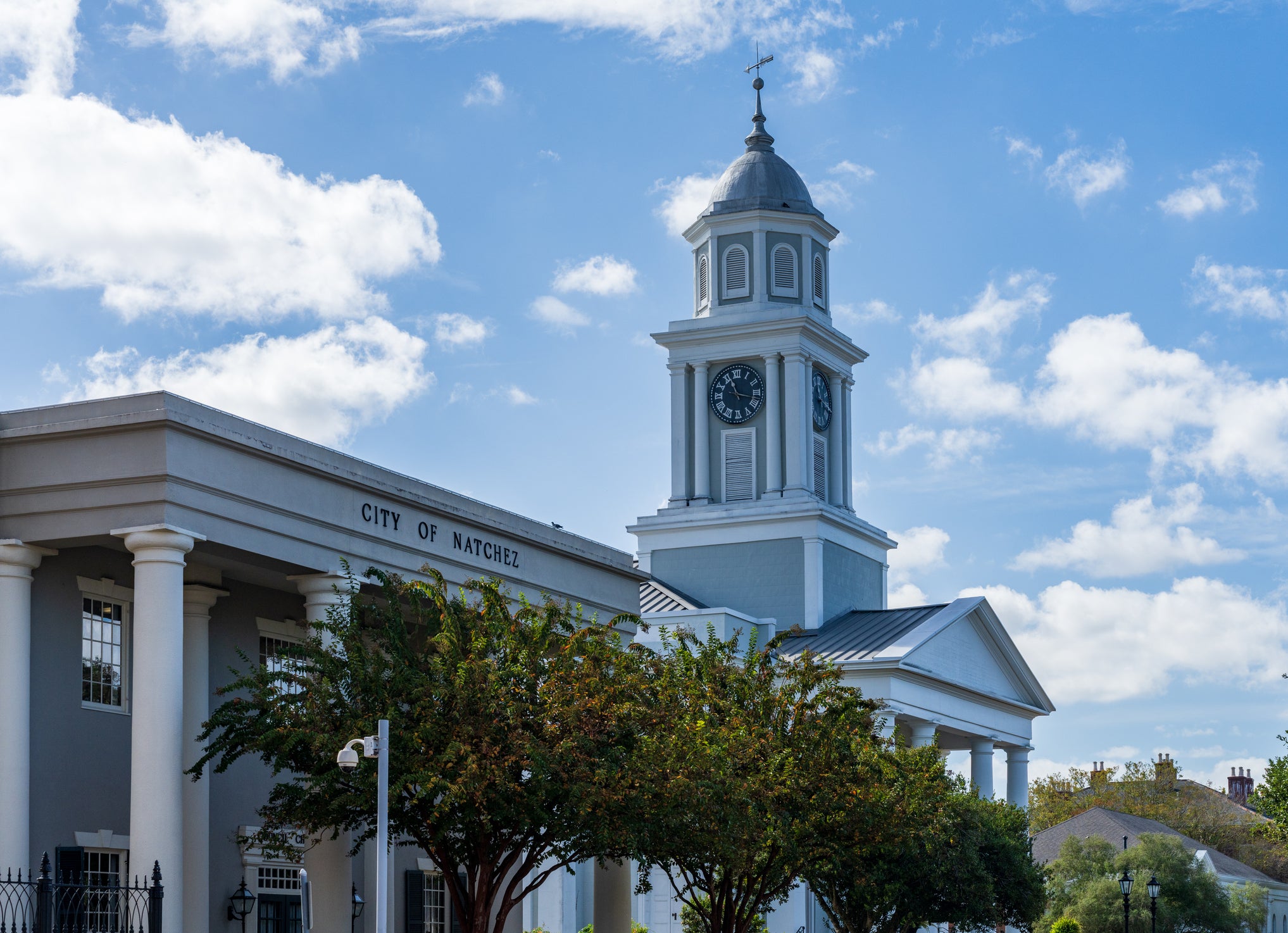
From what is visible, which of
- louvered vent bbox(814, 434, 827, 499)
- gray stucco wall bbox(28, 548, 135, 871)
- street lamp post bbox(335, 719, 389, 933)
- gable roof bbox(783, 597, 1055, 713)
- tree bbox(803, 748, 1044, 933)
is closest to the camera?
street lamp post bbox(335, 719, 389, 933)

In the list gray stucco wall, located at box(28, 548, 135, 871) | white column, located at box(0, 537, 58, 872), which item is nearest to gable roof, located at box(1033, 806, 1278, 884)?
gray stucco wall, located at box(28, 548, 135, 871)

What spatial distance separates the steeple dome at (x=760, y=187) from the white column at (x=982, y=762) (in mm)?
19426

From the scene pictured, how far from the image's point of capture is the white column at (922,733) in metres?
57.2

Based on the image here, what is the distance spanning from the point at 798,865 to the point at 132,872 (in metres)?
13.0

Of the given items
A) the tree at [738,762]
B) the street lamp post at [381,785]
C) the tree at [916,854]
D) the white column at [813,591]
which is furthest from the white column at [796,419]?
the street lamp post at [381,785]

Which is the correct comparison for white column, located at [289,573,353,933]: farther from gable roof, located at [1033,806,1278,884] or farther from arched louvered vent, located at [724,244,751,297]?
gable roof, located at [1033,806,1278,884]

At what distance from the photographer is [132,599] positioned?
95.8 feet

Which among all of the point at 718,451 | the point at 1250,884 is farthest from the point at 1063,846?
the point at 718,451

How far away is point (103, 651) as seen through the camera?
28.5m

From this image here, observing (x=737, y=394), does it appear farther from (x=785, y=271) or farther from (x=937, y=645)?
(x=937, y=645)

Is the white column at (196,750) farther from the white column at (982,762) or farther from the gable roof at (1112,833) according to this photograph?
the gable roof at (1112,833)

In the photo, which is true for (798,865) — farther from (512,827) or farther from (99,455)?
(99,455)

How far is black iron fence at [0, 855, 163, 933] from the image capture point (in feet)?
67.2

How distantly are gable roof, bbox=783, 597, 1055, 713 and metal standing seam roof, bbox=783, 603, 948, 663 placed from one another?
0.03m
